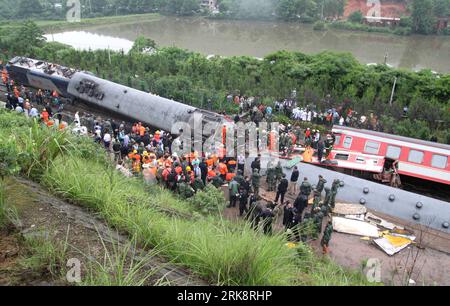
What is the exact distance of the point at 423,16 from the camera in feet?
168

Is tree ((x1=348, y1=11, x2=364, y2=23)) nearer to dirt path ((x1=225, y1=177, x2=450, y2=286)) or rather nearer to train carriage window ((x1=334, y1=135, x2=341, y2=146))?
train carriage window ((x1=334, y1=135, x2=341, y2=146))

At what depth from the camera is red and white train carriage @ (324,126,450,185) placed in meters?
13.8

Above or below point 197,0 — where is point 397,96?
below

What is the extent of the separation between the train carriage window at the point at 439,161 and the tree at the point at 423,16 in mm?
45197

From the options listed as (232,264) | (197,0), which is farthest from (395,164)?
(197,0)

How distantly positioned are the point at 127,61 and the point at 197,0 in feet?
140

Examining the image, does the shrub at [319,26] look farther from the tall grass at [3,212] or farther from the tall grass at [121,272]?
the tall grass at [3,212]

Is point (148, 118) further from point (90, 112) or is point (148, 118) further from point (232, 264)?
point (232, 264)

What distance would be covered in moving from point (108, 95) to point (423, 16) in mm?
47315

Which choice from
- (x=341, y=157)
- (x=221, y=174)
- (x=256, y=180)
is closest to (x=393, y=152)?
(x=341, y=157)

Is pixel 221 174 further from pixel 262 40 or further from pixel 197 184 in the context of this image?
pixel 262 40

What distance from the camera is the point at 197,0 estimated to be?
6788 cm

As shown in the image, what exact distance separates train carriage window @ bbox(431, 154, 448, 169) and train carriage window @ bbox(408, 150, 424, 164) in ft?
1.26

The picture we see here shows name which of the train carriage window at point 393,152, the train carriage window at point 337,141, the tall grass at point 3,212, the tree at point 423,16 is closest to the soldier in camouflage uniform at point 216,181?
the train carriage window at point 337,141
